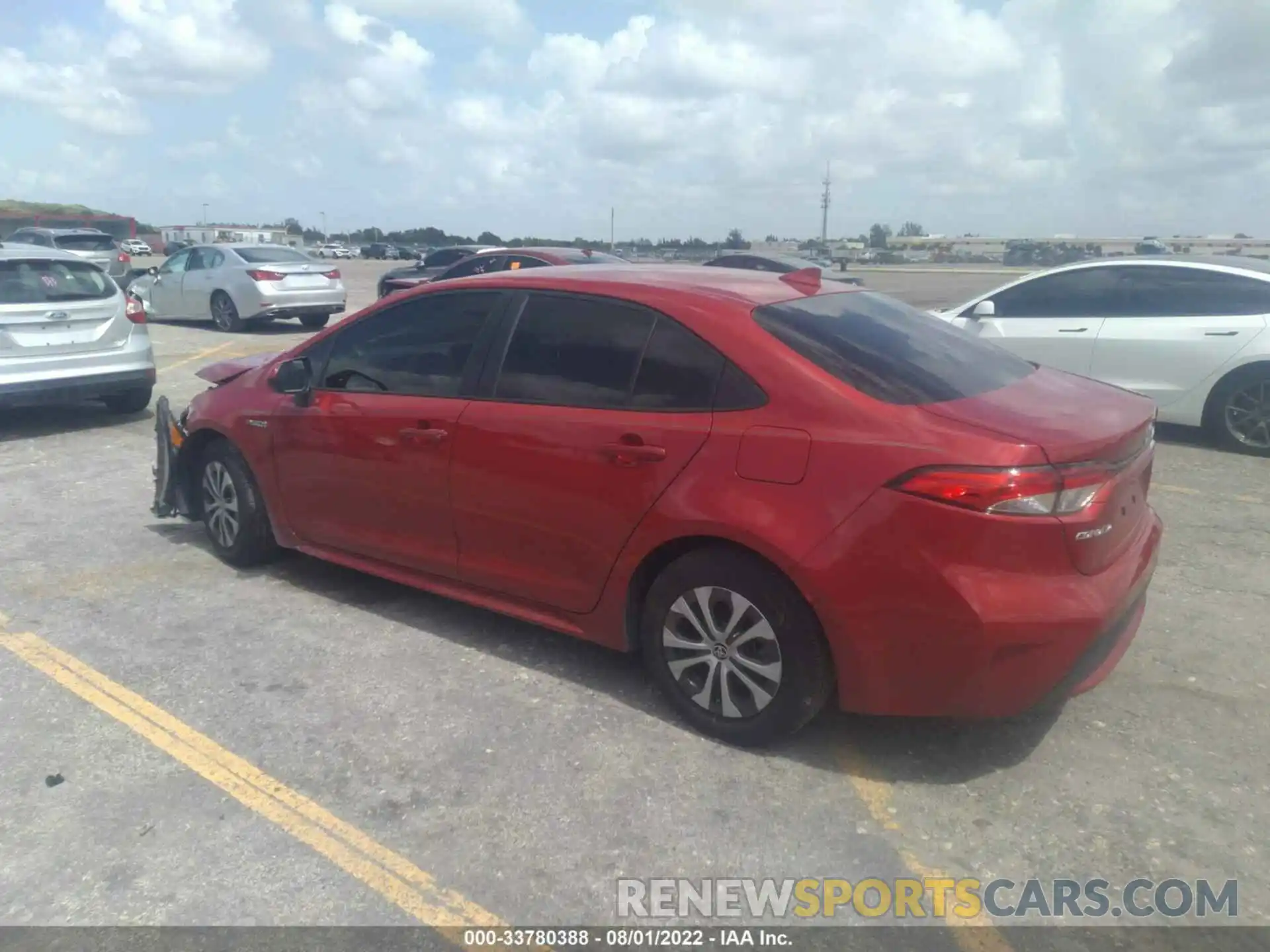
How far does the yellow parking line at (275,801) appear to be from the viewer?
9.28 feet

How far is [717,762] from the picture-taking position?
352cm

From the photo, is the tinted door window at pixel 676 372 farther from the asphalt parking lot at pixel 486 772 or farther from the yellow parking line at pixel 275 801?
the yellow parking line at pixel 275 801

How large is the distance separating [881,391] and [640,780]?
1504mm

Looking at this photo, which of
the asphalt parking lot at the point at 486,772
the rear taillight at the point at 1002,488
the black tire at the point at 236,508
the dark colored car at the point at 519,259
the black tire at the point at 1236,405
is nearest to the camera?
the asphalt parking lot at the point at 486,772

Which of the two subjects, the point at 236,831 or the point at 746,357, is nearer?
the point at 236,831

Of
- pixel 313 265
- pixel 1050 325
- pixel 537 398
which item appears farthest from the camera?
pixel 313 265

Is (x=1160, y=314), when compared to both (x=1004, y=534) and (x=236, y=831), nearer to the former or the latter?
(x=1004, y=534)

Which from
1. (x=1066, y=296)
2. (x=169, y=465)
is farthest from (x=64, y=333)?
(x=1066, y=296)

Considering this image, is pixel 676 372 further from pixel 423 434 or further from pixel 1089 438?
pixel 1089 438

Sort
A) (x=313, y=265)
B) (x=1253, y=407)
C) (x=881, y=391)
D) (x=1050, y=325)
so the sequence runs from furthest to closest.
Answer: (x=313, y=265), (x=1050, y=325), (x=1253, y=407), (x=881, y=391)

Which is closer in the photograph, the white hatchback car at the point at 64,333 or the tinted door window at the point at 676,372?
the tinted door window at the point at 676,372

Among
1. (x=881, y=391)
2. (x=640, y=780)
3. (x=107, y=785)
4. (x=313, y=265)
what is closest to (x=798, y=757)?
(x=640, y=780)

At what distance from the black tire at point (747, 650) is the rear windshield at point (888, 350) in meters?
0.71

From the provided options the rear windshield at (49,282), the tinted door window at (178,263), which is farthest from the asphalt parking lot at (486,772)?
the tinted door window at (178,263)
